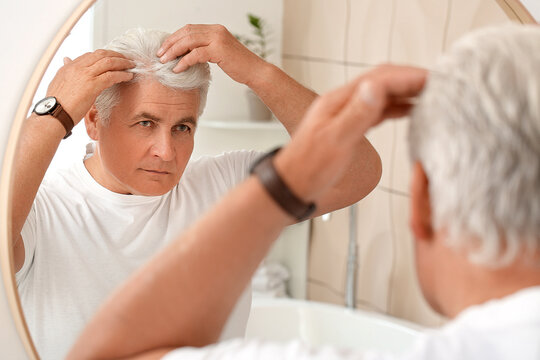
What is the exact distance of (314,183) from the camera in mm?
491

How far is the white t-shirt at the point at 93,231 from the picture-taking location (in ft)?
2.21

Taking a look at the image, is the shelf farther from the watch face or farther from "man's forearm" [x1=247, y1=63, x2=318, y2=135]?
the watch face

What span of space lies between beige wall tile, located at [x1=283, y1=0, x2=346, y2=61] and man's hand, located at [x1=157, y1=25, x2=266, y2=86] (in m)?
0.05

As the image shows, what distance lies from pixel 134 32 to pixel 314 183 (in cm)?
31

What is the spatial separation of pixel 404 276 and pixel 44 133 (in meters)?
0.46

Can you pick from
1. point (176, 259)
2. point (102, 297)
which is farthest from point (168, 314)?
point (102, 297)

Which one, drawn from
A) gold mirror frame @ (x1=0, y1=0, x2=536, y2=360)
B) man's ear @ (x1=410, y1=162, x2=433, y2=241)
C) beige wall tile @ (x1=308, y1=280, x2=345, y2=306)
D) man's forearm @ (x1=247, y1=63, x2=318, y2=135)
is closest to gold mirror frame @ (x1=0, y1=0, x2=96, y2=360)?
gold mirror frame @ (x1=0, y1=0, x2=536, y2=360)

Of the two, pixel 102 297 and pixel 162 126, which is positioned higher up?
pixel 162 126

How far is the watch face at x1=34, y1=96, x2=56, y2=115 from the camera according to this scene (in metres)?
0.71

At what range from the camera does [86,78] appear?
69cm

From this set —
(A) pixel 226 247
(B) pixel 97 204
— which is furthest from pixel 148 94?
(A) pixel 226 247

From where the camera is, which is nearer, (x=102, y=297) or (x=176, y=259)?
(x=176, y=259)

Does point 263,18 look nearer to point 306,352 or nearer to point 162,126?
point 162,126

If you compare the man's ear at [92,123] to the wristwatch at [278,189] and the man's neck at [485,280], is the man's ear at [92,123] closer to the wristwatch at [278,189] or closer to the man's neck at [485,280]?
the wristwatch at [278,189]
